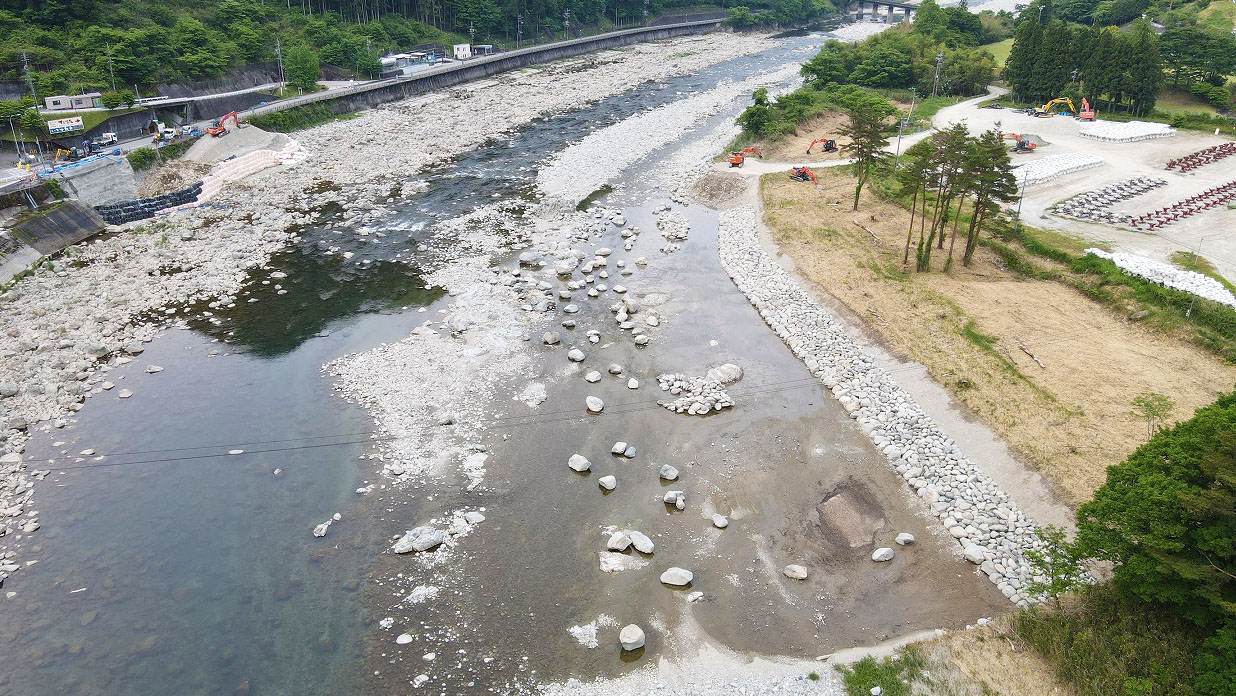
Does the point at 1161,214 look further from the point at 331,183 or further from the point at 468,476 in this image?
the point at 331,183

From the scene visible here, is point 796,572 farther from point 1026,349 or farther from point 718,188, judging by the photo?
point 718,188

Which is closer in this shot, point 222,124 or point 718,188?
point 718,188

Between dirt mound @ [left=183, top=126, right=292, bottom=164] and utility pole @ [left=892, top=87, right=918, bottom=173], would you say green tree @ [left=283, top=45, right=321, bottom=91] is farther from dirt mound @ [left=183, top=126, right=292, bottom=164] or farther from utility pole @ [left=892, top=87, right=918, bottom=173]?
utility pole @ [left=892, top=87, right=918, bottom=173]

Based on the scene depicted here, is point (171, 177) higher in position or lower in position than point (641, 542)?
higher

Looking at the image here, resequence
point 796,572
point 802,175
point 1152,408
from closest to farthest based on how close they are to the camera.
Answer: point 796,572 < point 1152,408 < point 802,175

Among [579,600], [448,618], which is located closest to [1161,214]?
[579,600]

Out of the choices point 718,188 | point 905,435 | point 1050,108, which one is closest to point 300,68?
point 718,188

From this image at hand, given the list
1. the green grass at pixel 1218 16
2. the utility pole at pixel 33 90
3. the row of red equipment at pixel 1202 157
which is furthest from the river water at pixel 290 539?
the green grass at pixel 1218 16
